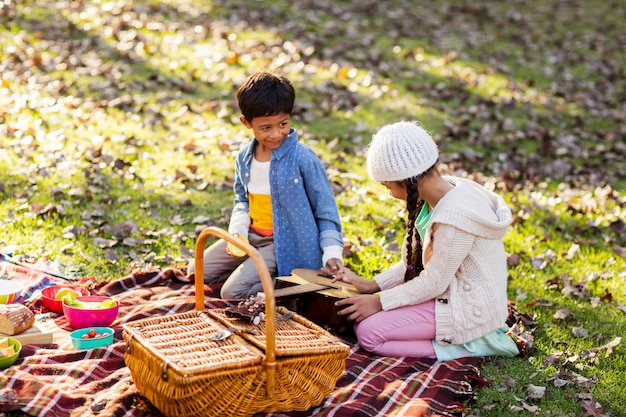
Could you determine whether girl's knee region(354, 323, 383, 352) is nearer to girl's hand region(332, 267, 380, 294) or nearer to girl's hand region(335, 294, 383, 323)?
girl's hand region(335, 294, 383, 323)

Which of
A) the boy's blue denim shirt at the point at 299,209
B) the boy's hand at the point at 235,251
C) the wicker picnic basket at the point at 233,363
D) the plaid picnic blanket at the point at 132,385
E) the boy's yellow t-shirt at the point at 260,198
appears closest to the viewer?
the wicker picnic basket at the point at 233,363

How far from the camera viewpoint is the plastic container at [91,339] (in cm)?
388

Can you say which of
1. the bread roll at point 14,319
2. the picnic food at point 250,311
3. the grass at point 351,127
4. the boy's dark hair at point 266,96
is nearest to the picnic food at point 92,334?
the bread roll at point 14,319

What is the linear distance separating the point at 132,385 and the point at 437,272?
5.39 ft

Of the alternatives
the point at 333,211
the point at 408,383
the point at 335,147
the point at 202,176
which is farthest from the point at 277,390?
the point at 335,147

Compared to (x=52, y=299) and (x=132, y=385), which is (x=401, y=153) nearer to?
(x=132, y=385)

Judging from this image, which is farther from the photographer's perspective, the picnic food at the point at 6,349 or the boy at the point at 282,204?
the boy at the point at 282,204

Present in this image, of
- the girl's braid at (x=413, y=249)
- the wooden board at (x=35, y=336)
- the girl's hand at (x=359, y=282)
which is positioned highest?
the girl's braid at (x=413, y=249)

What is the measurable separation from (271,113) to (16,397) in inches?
82.5

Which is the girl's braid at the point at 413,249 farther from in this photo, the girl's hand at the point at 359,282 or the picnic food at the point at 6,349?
the picnic food at the point at 6,349

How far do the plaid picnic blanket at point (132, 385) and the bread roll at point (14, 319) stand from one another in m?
0.12

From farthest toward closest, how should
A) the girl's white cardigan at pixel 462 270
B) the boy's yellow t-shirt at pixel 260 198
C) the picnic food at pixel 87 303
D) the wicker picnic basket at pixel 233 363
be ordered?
the boy's yellow t-shirt at pixel 260 198
the picnic food at pixel 87 303
the girl's white cardigan at pixel 462 270
the wicker picnic basket at pixel 233 363

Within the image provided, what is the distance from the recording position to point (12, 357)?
3586mm

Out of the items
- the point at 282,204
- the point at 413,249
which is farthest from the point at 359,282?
the point at 282,204
